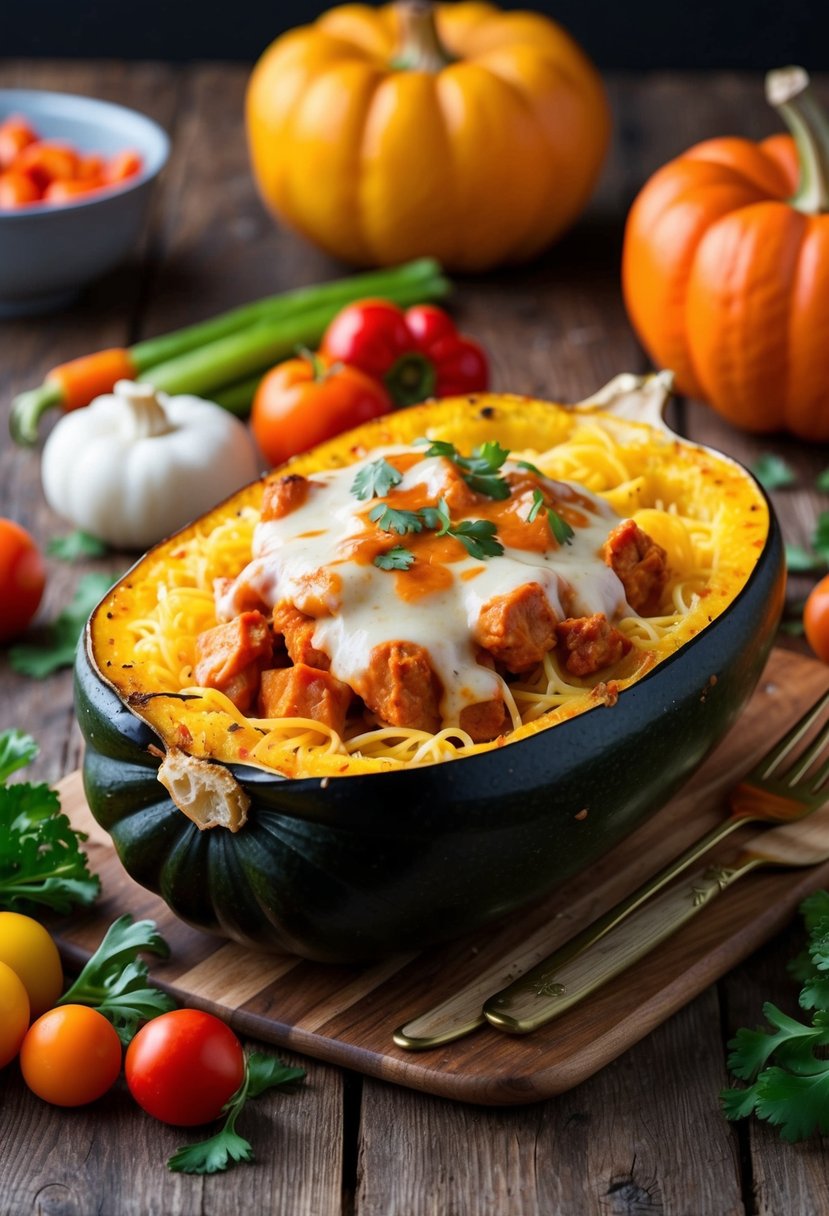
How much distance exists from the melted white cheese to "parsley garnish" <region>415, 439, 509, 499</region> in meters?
0.04

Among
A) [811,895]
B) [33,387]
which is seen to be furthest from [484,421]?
[33,387]

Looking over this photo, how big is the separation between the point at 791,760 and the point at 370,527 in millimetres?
1230

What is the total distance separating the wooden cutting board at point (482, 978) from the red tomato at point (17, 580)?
1015 millimetres

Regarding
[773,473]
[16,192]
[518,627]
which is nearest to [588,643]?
[518,627]

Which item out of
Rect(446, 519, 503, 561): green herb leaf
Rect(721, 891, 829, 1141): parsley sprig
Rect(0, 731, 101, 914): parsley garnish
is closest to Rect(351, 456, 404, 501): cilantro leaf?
Rect(446, 519, 503, 561): green herb leaf

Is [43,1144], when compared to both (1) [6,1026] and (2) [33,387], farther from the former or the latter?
(2) [33,387]

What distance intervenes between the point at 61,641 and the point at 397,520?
1599 mm

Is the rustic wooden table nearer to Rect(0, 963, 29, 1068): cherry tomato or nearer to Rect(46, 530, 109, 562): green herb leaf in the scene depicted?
Rect(0, 963, 29, 1068): cherry tomato

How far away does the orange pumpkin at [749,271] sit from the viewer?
210 inches

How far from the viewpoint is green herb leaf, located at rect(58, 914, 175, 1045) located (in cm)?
320

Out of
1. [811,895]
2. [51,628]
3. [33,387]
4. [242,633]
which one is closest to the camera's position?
[242,633]

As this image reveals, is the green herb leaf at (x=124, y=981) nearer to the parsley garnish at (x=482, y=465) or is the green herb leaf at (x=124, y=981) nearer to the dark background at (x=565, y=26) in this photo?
the parsley garnish at (x=482, y=465)

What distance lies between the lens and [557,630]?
3324 mm

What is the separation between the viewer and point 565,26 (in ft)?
28.8
